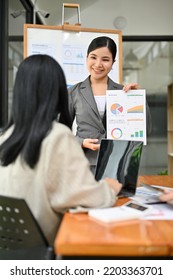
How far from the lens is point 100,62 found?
198 cm

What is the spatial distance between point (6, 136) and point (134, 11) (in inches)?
156

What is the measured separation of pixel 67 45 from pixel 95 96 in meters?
→ 0.99

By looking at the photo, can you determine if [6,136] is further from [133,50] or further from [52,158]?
[133,50]

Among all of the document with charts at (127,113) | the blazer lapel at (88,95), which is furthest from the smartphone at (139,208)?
the blazer lapel at (88,95)

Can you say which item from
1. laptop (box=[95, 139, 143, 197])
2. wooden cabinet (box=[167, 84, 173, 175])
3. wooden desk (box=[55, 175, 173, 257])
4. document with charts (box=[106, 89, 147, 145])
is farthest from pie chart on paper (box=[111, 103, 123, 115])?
wooden cabinet (box=[167, 84, 173, 175])

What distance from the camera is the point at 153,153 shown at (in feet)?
15.8

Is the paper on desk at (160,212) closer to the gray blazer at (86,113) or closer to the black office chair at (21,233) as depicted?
the black office chair at (21,233)

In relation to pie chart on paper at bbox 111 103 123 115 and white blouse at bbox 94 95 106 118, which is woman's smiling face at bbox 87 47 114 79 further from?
pie chart on paper at bbox 111 103 123 115

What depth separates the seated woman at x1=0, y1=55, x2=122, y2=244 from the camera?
38.9 inches

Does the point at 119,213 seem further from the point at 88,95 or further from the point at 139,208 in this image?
the point at 88,95

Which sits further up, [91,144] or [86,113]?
[86,113]

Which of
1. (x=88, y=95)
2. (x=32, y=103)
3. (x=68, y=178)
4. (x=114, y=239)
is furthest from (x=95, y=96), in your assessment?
(x=114, y=239)

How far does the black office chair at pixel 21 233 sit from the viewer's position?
933 millimetres
